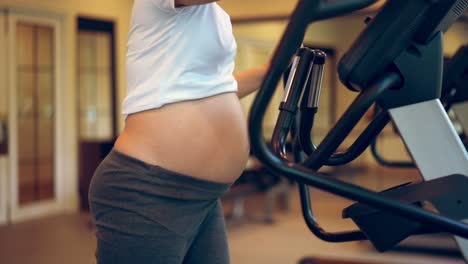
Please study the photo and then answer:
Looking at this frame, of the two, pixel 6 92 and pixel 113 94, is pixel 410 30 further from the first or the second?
pixel 113 94

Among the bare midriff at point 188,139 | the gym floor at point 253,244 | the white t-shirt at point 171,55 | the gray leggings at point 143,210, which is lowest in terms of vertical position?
the gym floor at point 253,244

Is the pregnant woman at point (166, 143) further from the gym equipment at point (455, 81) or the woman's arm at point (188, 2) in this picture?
the gym equipment at point (455, 81)

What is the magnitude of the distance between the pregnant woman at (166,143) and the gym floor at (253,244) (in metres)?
2.59

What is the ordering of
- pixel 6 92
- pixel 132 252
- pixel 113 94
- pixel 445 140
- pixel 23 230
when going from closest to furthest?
1. pixel 445 140
2. pixel 132 252
3. pixel 23 230
4. pixel 6 92
5. pixel 113 94

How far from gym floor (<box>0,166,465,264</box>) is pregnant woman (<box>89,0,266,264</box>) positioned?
2.59m

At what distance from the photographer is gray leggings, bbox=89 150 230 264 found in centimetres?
104

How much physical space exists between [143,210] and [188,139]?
0.15 meters

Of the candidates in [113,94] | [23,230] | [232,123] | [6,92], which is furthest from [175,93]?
[113,94]

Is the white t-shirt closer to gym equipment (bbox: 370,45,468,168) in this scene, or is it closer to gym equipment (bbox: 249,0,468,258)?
gym equipment (bbox: 249,0,468,258)

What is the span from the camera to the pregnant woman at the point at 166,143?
1.04 m

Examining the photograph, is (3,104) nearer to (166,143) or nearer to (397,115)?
(166,143)

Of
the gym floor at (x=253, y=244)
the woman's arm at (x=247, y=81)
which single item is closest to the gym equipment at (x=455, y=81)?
the woman's arm at (x=247, y=81)

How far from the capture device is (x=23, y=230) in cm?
522

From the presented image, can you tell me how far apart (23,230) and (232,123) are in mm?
4603
